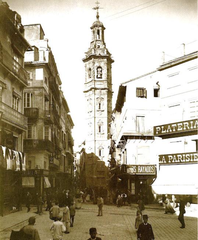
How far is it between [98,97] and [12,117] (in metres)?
44.1

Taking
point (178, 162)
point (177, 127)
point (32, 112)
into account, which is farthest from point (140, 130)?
point (178, 162)

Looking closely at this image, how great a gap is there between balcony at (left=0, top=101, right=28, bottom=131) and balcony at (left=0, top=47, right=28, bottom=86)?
2324 mm

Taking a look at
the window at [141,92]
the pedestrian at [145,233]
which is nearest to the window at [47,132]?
the window at [141,92]

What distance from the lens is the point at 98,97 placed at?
66812mm

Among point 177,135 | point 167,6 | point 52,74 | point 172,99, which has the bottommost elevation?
point 177,135

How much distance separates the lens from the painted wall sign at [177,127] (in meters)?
23.4

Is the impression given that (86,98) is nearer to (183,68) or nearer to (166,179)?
(183,68)

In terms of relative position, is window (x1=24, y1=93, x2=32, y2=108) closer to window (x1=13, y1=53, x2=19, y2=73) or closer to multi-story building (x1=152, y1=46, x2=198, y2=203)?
window (x1=13, y1=53, x2=19, y2=73)

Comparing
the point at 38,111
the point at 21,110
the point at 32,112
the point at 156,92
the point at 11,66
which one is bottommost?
the point at 21,110

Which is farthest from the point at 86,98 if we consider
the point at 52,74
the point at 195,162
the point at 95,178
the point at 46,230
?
the point at 46,230

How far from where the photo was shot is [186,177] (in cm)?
2041

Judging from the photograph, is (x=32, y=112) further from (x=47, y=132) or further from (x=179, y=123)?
(x=179, y=123)

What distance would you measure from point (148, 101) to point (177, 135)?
9442mm

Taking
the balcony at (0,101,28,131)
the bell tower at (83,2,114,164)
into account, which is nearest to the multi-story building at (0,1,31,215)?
the balcony at (0,101,28,131)
